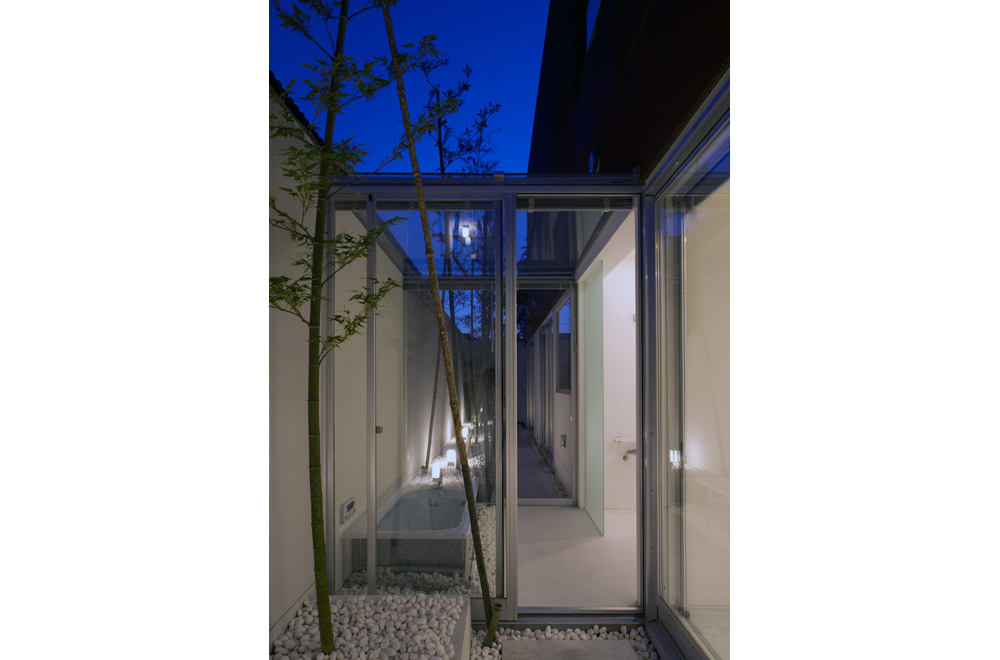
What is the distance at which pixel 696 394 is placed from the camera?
2010 mm

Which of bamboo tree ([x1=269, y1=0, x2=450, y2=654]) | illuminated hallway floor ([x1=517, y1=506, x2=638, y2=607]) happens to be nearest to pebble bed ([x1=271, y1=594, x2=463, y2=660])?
bamboo tree ([x1=269, y1=0, x2=450, y2=654])

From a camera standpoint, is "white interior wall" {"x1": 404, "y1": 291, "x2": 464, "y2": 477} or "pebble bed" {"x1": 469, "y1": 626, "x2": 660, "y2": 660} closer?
"pebble bed" {"x1": 469, "y1": 626, "x2": 660, "y2": 660}

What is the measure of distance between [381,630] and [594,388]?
113 inches

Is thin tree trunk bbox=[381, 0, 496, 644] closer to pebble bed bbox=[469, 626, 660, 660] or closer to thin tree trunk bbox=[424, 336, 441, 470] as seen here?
pebble bed bbox=[469, 626, 660, 660]

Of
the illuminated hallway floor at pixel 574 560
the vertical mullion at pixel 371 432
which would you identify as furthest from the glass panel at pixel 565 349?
the vertical mullion at pixel 371 432

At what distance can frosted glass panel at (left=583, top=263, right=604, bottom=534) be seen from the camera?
4246mm

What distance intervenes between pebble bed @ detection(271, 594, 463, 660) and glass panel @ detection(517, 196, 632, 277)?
6.91ft

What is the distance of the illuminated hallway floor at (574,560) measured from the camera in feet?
9.30
